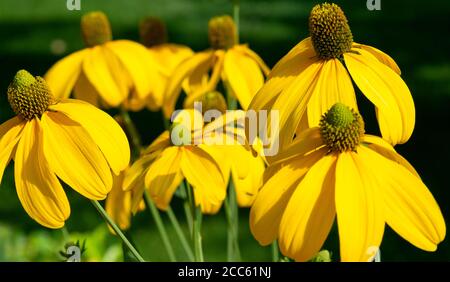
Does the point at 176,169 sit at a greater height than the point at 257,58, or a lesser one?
lesser

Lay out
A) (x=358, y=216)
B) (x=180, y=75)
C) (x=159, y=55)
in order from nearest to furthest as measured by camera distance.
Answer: (x=358, y=216), (x=180, y=75), (x=159, y=55)

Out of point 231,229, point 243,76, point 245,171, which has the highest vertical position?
point 243,76

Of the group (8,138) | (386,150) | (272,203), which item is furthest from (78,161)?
(386,150)

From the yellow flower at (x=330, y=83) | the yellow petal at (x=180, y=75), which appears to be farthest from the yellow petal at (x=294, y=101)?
the yellow petal at (x=180, y=75)

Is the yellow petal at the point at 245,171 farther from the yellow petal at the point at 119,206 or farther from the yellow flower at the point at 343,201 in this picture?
the yellow flower at the point at 343,201

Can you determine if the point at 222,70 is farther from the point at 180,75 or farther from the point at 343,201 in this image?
the point at 343,201

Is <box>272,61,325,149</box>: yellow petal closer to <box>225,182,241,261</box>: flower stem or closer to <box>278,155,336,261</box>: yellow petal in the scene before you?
<box>278,155,336,261</box>: yellow petal

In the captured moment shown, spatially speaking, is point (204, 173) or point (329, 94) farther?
point (204, 173)
